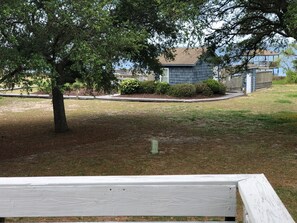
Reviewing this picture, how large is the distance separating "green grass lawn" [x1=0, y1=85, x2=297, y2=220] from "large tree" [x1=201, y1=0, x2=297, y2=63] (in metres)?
2.79

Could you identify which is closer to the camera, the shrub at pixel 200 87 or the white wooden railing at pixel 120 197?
the white wooden railing at pixel 120 197

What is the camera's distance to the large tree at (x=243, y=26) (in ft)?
30.9

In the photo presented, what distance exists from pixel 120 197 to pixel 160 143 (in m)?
8.50

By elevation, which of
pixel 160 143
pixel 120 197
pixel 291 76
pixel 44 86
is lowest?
pixel 160 143

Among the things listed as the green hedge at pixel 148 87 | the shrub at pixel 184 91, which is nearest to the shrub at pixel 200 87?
the shrub at pixel 184 91

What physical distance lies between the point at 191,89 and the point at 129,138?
1366cm

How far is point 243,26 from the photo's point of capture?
11062 millimetres

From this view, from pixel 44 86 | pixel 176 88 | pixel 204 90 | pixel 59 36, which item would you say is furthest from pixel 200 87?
pixel 44 86

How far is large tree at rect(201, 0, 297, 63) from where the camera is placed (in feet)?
30.9

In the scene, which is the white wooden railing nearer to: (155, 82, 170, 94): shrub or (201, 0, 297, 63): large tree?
(201, 0, 297, 63): large tree

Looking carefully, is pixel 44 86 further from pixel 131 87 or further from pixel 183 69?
pixel 183 69

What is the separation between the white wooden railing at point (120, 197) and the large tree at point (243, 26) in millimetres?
7728

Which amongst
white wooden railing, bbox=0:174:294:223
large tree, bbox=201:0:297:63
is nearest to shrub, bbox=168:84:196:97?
large tree, bbox=201:0:297:63

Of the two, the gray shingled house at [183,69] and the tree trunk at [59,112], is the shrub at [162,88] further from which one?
the tree trunk at [59,112]
